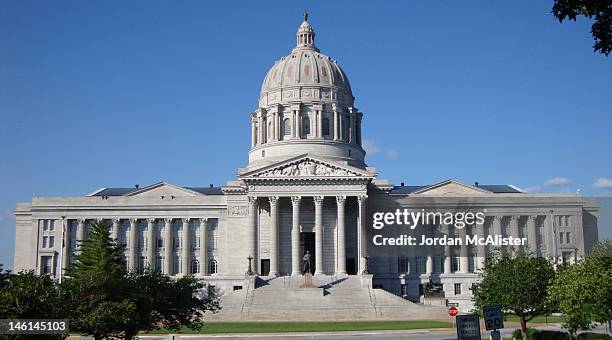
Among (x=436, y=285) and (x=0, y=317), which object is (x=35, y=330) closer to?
(x=0, y=317)

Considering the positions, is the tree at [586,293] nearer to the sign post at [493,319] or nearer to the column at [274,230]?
the sign post at [493,319]

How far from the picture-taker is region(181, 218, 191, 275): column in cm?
10644

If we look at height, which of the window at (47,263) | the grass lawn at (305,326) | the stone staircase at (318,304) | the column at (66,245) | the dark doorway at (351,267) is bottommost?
the grass lawn at (305,326)

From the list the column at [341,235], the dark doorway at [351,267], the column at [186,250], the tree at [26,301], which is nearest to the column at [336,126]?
the column at [341,235]

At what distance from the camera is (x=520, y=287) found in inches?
1890

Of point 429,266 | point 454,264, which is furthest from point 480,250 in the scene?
point 429,266

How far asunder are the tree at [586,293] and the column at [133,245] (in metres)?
74.1

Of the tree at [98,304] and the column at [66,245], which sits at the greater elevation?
the column at [66,245]

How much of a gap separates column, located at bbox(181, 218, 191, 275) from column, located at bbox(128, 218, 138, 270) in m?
6.71

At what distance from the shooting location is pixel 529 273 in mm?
48844

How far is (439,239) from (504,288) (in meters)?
57.6

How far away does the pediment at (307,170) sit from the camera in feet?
320

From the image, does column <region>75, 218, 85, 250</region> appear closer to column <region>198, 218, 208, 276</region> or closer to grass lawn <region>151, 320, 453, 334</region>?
column <region>198, 218, 208, 276</region>

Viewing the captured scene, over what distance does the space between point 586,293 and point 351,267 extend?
2472 inches
